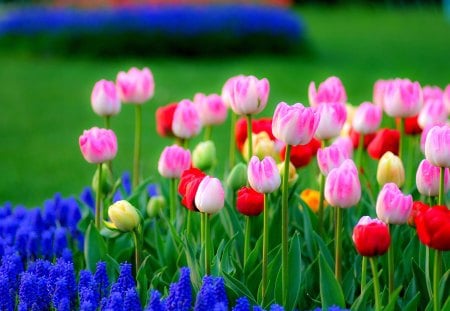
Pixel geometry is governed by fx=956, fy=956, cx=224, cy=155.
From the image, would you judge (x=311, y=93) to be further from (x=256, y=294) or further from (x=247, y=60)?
(x=247, y=60)

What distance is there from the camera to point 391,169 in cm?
224

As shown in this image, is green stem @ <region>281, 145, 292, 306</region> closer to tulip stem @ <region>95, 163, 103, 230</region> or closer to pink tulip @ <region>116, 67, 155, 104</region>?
tulip stem @ <region>95, 163, 103, 230</region>

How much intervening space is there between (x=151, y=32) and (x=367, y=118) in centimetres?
717

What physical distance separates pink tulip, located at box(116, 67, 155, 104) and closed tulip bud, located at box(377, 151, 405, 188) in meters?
0.71

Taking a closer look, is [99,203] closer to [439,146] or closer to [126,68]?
[439,146]

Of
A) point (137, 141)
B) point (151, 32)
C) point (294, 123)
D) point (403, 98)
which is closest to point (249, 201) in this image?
point (294, 123)

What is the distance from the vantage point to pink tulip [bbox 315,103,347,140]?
2238mm

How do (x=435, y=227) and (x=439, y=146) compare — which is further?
(x=439, y=146)

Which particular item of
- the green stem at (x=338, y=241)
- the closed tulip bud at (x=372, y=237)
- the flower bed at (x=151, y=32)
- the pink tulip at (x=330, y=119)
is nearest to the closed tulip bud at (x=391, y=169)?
the pink tulip at (x=330, y=119)

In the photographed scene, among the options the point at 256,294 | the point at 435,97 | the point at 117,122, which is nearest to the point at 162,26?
the point at 117,122

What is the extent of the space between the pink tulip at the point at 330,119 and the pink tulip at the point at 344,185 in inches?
13.2

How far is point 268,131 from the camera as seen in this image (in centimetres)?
249

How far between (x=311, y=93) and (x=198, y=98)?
0.34 m

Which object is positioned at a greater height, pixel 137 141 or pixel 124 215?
pixel 137 141
